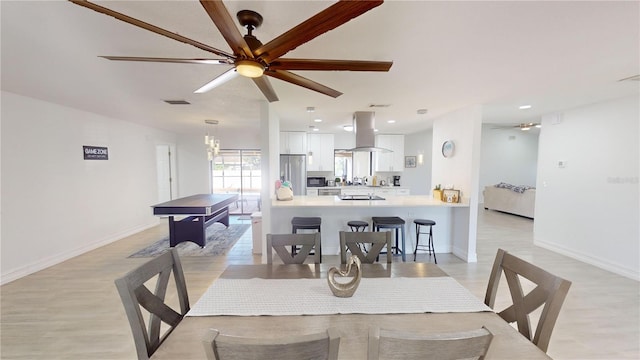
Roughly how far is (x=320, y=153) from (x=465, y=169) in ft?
12.6

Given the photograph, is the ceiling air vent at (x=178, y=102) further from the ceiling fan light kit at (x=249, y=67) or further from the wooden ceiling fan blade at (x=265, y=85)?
the ceiling fan light kit at (x=249, y=67)

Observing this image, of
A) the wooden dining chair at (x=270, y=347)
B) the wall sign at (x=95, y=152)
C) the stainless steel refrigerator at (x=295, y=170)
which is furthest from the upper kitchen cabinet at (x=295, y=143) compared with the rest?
the wooden dining chair at (x=270, y=347)

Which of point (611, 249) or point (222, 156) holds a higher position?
point (222, 156)

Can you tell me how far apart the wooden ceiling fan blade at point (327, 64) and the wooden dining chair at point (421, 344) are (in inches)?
54.7

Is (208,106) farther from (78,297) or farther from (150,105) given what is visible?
(78,297)

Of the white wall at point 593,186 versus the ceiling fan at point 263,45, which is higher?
the ceiling fan at point 263,45

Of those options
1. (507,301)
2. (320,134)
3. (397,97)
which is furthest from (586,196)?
(320,134)

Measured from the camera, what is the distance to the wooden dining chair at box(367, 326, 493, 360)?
74 centimetres

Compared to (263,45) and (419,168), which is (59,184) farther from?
(419,168)

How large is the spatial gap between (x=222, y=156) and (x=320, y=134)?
3253mm

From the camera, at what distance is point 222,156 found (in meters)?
7.95

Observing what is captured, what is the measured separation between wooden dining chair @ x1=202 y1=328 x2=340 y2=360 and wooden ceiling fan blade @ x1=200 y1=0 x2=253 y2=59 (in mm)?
1144

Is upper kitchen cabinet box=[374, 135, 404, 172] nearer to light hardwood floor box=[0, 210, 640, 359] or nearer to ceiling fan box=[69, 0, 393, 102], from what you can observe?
light hardwood floor box=[0, 210, 640, 359]

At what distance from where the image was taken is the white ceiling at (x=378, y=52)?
5.03ft
